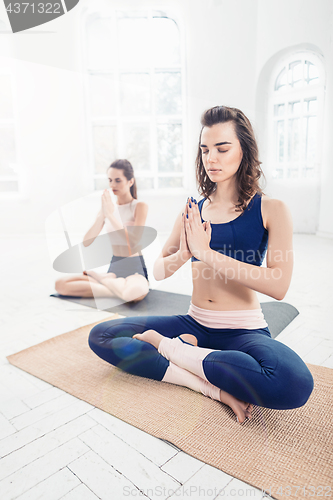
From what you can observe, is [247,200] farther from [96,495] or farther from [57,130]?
[57,130]

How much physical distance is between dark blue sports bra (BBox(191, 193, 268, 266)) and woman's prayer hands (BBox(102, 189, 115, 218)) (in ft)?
4.24

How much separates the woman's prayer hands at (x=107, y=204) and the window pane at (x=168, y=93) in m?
4.56

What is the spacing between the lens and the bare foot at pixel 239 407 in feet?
4.20

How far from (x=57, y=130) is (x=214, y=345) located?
6084 mm

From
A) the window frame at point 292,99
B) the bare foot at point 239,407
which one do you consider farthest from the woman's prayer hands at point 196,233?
the window frame at point 292,99

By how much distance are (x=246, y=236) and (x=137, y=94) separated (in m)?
5.94

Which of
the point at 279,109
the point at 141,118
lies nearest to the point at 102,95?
the point at 141,118

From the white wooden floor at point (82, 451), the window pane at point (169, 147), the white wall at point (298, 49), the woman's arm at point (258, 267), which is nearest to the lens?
the white wooden floor at point (82, 451)

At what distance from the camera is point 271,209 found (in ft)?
4.63

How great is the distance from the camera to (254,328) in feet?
4.74

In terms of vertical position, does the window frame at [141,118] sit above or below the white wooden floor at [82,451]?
above

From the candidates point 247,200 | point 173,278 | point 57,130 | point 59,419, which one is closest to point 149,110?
point 57,130

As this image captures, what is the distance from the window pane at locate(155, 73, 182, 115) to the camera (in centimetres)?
Result: 659

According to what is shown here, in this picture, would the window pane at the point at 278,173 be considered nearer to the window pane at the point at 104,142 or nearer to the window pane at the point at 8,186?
the window pane at the point at 104,142
